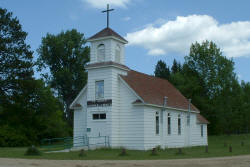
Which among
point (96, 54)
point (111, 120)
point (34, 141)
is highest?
point (96, 54)

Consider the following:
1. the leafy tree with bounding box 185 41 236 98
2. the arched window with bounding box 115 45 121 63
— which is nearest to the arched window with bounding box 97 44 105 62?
the arched window with bounding box 115 45 121 63

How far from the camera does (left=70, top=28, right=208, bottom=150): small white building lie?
27.5 m

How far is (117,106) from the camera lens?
1110 inches

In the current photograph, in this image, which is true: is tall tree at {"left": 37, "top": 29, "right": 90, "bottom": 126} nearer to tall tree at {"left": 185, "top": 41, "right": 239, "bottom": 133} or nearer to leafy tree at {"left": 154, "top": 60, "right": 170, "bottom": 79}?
tall tree at {"left": 185, "top": 41, "right": 239, "bottom": 133}

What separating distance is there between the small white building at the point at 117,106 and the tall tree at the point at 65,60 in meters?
28.9

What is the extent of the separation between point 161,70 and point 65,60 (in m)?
29.0

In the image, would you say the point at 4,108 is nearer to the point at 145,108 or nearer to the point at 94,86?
the point at 94,86

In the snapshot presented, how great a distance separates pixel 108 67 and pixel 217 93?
1469 inches

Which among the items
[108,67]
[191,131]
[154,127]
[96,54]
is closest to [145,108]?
[154,127]

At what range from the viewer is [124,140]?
27.8 metres

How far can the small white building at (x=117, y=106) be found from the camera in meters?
27.5

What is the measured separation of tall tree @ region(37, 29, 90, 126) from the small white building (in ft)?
94.8

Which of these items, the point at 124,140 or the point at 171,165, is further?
the point at 124,140

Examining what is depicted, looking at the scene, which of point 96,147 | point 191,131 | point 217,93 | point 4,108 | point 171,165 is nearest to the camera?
point 171,165
